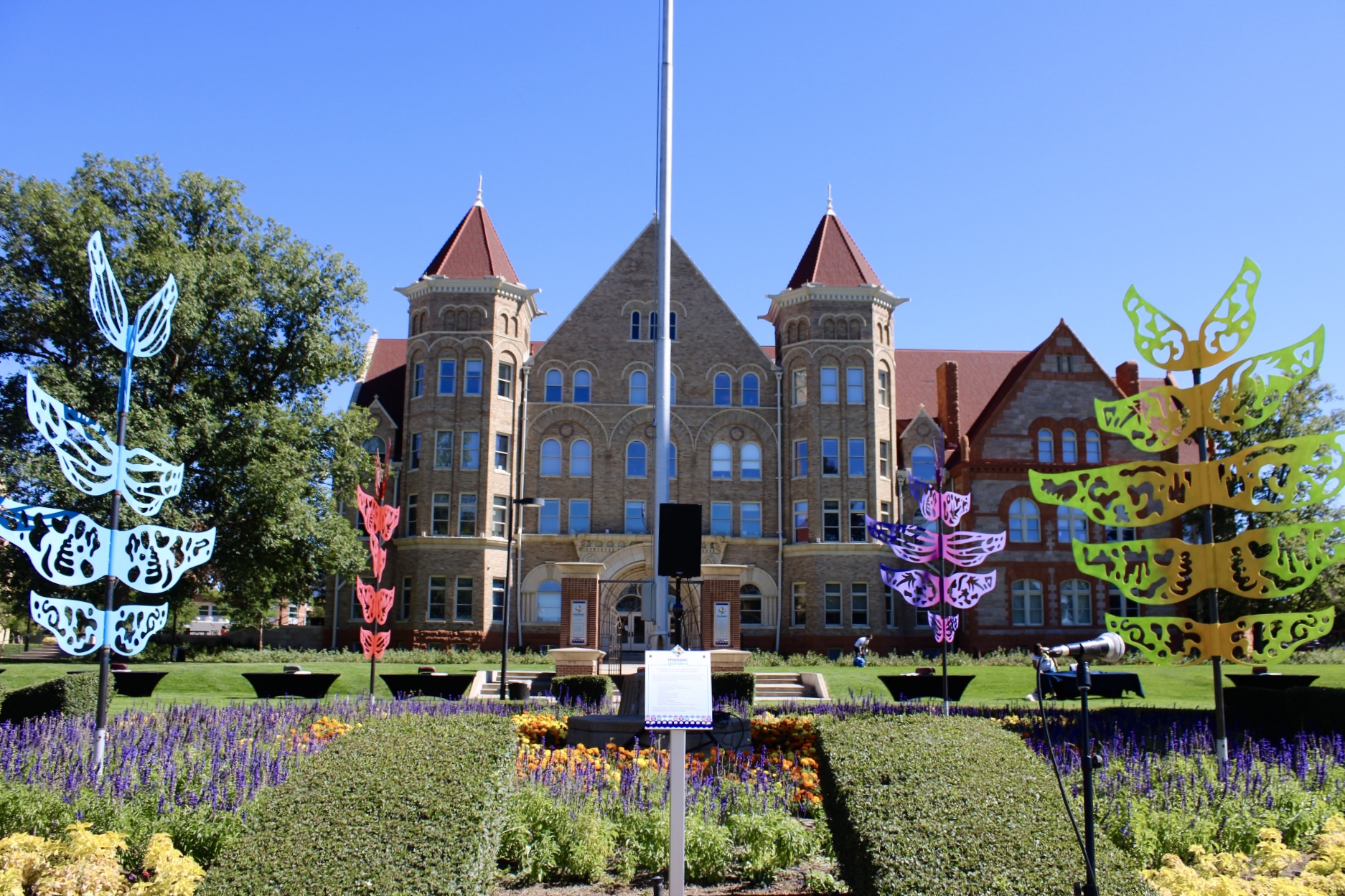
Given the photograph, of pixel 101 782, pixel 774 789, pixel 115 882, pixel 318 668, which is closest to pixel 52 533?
pixel 101 782

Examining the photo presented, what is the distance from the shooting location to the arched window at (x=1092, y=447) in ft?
138

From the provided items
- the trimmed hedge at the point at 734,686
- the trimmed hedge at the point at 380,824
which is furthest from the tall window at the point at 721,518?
the trimmed hedge at the point at 380,824

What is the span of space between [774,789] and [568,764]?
7.11 ft

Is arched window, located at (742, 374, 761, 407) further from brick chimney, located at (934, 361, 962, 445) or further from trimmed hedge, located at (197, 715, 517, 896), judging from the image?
trimmed hedge, located at (197, 715, 517, 896)

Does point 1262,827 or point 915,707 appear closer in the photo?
point 1262,827

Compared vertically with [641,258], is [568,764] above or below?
below

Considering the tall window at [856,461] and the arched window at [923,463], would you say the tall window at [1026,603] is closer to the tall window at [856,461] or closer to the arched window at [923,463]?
the arched window at [923,463]

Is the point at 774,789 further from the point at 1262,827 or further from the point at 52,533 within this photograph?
the point at 52,533

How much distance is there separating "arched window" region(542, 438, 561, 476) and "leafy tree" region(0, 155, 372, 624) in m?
7.44

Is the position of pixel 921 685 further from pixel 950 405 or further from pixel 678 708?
pixel 950 405

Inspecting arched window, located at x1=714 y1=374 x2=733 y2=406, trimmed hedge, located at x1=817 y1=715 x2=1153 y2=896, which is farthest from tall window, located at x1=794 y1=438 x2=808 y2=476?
trimmed hedge, located at x1=817 y1=715 x2=1153 y2=896

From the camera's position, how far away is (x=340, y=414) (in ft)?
122

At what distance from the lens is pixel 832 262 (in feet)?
144

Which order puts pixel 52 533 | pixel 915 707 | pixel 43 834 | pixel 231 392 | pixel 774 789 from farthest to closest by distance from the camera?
pixel 231 392
pixel 915 707
pixel 52 533
pixel 774 789
pixel 43 834
